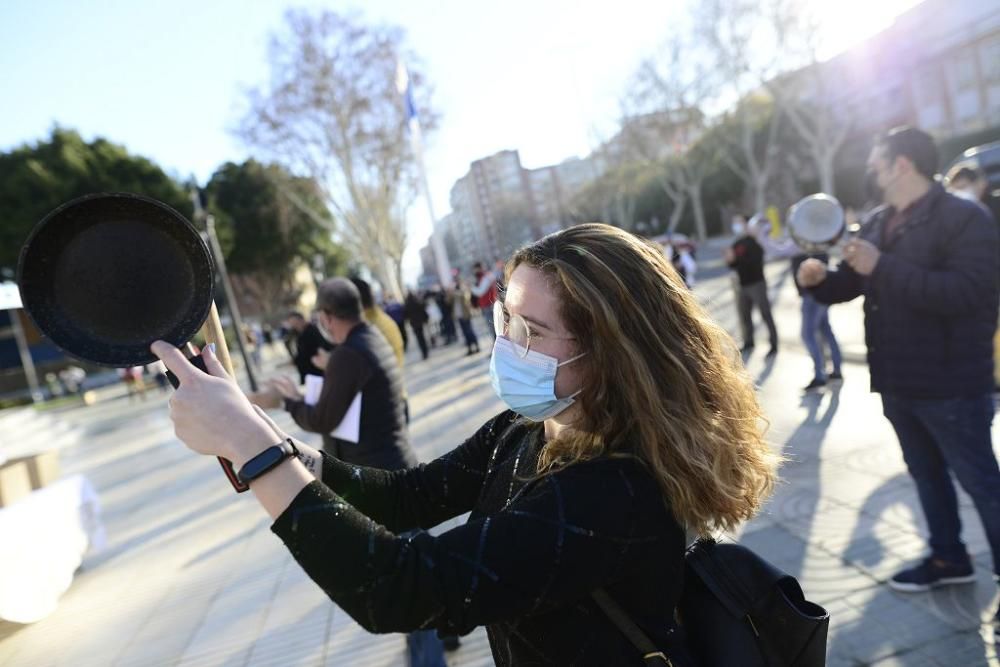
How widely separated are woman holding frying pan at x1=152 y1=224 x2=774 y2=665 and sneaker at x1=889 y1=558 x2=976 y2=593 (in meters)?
2.29

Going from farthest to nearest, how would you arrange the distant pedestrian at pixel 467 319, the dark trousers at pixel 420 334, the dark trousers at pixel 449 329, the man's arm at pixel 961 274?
the dark trousers at pixel 449 329 < the dark trousers at pixel 420 334 < the distant pedestrian at pixel 467 319 < the man's arm at pixel 961 274

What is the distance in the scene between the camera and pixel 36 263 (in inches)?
49.4

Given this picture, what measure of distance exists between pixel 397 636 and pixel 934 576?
283 cm

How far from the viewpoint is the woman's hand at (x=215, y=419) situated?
44.6 inches

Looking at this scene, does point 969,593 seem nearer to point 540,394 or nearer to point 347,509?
point 540,394

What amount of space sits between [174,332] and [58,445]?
56.5ft

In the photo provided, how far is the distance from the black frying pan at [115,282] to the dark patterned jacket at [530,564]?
49 centimetres

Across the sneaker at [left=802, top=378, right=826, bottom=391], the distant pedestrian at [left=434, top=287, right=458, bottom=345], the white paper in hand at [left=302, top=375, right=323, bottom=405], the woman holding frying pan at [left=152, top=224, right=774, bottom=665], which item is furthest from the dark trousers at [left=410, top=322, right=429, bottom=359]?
the woman holding frying pan at [left=152, top=224, right=774, bottom=665]

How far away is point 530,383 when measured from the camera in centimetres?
145

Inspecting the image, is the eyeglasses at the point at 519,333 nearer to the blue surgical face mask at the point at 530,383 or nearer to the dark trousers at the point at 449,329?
the blue surgical face mask at the point at 530,383

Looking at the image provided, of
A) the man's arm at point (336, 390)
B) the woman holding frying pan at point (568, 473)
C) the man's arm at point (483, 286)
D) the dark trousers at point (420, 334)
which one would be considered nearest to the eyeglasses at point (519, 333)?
the woman holding frying pan at point (568, 473)

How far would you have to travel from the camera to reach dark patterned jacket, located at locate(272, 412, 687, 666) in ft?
3.56

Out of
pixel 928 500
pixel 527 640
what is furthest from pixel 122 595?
pixel 928 500

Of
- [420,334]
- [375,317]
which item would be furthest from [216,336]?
[420,334]
